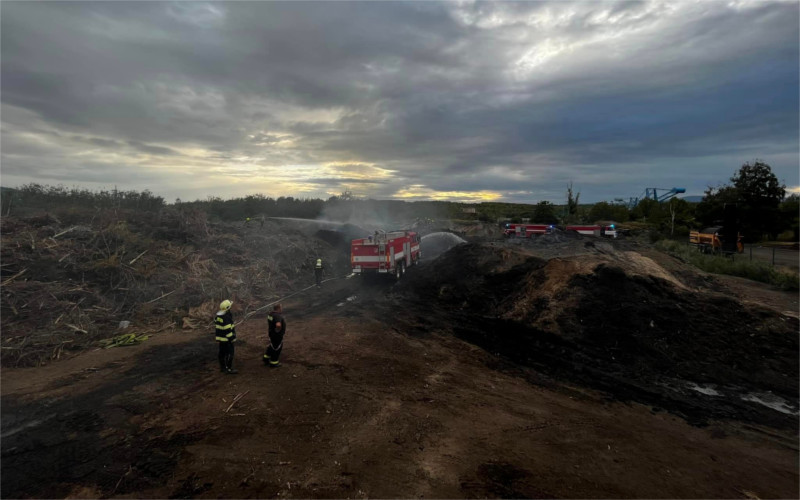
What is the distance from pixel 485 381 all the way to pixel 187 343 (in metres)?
7.87

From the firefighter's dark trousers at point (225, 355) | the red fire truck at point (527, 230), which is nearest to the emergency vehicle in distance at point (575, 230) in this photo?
the red fire truck at point (527, 230)

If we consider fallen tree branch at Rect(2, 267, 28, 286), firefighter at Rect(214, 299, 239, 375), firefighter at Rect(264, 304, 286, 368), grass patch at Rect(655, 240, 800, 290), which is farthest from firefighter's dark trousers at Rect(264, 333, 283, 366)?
grass patch at Rect(655, 240, 800, 290)

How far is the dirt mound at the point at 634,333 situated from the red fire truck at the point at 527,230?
15665 millimetres

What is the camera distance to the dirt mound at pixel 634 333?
752 centimetres

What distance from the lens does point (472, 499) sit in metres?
4.11

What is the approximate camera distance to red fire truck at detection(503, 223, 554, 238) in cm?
3047

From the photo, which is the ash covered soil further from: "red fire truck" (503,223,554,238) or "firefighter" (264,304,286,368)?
"red fire truck" (503,223,554,238)

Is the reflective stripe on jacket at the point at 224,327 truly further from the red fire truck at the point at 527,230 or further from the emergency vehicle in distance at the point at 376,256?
the red fire truck at the point at 527,230

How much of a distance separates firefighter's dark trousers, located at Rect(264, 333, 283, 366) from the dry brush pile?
4.57 m

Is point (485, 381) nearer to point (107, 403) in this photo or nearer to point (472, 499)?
point (472, 499)

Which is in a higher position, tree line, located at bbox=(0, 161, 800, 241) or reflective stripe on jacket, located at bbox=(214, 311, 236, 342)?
tree line, located at bbox=(0, 161, 800, 241)

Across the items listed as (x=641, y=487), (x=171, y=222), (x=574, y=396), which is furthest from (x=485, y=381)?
(x=171, y=222)

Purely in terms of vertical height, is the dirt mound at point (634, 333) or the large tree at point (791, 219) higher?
the large tree at point (791, 219)

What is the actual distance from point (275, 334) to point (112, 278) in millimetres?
8248
